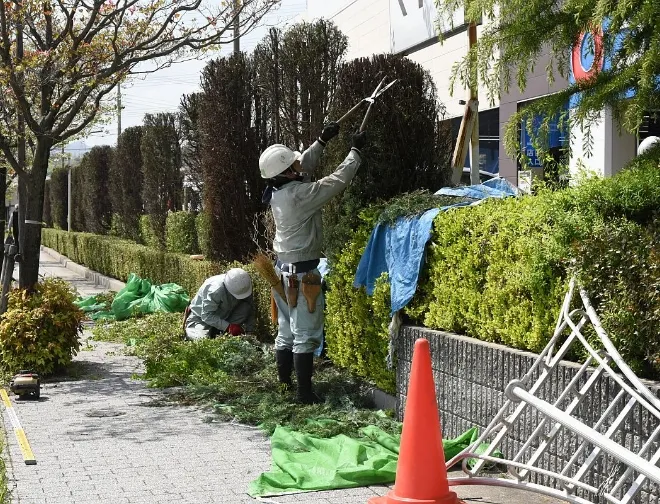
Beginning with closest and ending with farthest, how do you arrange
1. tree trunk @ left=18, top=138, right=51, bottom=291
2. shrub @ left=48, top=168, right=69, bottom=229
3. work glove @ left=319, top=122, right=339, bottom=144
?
work glove @ left=319, top=122, right=339, bottom=144
tree trunk @ left=18, top=138, right=51, bottom=291
shrub @ left=48, top=168, right=69, bottom=229

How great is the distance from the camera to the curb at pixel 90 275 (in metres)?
19.8

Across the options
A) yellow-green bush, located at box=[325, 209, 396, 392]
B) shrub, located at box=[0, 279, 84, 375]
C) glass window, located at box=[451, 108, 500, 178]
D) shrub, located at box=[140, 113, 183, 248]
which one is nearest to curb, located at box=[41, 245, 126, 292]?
shrub, located at box=[140, 113, 183, 248]

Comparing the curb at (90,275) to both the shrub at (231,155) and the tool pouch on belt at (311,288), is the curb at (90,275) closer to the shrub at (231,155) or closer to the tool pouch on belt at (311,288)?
the shrub at (231,155)

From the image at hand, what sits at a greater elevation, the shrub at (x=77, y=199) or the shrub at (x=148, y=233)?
the shrub at (x=77, y=199)

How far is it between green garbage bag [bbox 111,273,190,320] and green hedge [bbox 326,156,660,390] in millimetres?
7083

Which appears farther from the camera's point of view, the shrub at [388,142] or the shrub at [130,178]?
the shrub at [130,178]

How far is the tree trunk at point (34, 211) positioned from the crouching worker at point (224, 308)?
180 cm

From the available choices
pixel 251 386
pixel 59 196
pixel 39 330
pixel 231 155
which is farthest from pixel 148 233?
pixel 59 196

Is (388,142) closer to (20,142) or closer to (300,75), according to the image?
(300,75)

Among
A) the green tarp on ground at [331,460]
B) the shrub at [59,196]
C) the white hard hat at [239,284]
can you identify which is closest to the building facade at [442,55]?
the white hard hat at [239,284]

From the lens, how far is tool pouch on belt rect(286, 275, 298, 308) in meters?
7.59

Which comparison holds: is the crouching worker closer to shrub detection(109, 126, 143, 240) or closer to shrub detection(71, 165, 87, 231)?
shrub detection(109, 126, 143, 240)

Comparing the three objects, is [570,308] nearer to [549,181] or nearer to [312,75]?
[549,181]

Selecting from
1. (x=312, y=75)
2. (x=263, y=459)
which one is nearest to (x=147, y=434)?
(x=263, y=459)
